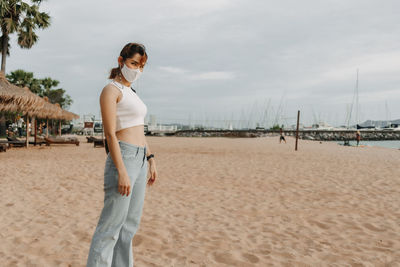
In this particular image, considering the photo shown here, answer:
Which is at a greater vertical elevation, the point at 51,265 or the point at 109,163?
the point at 109,163

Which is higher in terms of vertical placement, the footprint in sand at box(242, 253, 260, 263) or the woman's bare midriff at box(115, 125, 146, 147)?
the woman's bare midriff at box(115, 125, 146, 147)

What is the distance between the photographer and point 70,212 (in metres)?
4.74

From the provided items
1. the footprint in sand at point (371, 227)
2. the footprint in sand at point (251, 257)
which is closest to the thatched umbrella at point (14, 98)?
the footprint in sand at point (251, 257)

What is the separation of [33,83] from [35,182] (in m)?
34.7

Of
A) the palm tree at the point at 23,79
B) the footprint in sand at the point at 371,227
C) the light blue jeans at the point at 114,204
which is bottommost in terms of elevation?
the footprint in sand at the point at 371,227

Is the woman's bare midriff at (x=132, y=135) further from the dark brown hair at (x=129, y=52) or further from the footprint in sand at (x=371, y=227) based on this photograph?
the footprint in sand at (x=371, y=227)

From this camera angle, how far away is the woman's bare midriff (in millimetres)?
1814

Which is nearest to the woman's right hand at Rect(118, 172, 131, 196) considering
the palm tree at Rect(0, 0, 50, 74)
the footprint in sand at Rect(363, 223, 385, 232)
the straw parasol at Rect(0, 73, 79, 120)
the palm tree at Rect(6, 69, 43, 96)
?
the footprint in sand at Rect(363, 223, 385, 232)

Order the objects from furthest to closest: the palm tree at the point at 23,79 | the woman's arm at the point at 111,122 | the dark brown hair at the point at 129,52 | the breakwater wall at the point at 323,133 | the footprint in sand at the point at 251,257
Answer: the breakwater wall at the point at 323,133
the palm tree at the point at 23,79
the footprint in sand at the point at 251,257
the dark brown hair at the point at 129,52
the woman's arm at the point at 111,122

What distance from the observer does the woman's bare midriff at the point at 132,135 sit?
1.81 metres

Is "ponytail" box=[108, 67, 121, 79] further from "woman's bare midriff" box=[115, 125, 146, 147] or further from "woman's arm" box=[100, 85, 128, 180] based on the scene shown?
"woman's bare midriff" box=[115, 125, 146, 147]

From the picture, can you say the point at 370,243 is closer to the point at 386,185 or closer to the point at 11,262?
the point at 11,262

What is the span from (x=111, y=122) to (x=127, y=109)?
160mm

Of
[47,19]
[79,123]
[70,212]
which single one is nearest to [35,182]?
[70,212]
